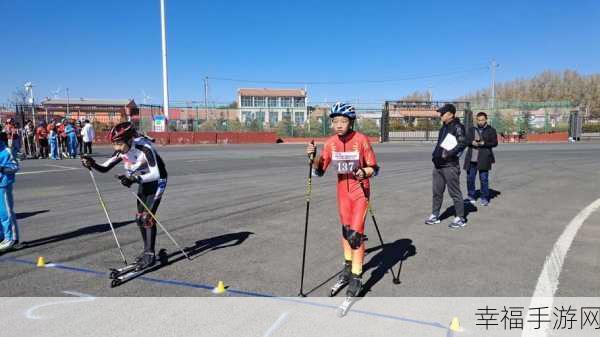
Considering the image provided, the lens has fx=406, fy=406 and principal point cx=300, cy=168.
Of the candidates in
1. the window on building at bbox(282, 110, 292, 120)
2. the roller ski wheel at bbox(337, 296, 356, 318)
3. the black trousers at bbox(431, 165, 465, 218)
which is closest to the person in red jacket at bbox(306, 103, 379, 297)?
the roller ski wheel at bbox(337, 296, 356, 318)

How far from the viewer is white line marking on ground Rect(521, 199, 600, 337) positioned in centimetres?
361

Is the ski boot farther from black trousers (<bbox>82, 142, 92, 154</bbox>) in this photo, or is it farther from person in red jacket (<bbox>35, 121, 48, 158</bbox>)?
person in red jacket (<bbox>35, 121, 48, 158</bbox>)

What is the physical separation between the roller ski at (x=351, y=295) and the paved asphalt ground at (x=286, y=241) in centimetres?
25

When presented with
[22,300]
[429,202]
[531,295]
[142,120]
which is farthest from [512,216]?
[142,120]

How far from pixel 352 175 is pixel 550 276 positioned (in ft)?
8.66

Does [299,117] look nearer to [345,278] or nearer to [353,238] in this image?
[345,278]

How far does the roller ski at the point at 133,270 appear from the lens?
4.59 meters

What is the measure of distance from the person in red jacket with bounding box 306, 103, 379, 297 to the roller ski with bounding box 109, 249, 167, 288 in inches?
92.6

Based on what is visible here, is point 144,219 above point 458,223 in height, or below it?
above

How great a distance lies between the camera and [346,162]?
4.34 meters

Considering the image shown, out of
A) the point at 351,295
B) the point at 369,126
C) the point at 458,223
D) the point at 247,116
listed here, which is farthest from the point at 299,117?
the point at 351,295

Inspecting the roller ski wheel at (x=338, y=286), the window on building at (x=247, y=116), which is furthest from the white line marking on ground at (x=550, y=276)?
the window on building at (x=247, y=116)

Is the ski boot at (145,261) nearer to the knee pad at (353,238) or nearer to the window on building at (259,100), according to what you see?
the knee pad at (353,238)

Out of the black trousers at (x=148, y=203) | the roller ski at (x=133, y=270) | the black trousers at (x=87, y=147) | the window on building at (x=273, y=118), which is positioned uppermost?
the window on building at (x=273, y=118)
